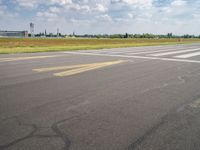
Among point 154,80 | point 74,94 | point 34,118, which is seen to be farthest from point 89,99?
point 154,80

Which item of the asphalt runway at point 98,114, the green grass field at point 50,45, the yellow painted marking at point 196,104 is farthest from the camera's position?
the green grass field at point 50,45

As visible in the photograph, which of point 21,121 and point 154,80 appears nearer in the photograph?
point 21,121

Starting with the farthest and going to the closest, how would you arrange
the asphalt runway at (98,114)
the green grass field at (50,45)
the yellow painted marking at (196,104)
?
the green grass field at (50,45), the yellow painted marking at (196,104), the asphalt runway at (98,114)

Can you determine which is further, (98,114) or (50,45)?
(50,45)

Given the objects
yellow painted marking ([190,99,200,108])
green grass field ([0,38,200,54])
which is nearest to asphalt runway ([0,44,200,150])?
yellow painted marking ([190,99,200,108])

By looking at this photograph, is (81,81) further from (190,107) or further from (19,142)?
(19,142)

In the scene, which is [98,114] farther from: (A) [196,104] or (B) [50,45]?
(B) [50,45]

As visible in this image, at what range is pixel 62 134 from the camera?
2959mm

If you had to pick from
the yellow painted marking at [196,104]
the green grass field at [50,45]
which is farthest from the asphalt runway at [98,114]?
the green grass field at [50,45]

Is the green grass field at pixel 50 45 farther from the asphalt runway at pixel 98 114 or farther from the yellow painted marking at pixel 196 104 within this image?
the yellow painted marking at pixel 196 104

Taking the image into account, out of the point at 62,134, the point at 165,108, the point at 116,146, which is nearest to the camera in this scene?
the point at 116,146

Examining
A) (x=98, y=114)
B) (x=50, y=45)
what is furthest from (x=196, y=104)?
(x=50, y=45)

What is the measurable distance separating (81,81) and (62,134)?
3290 mm

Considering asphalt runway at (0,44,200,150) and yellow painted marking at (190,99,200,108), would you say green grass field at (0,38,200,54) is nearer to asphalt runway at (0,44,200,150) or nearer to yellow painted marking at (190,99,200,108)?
asphalt runway at (0,44,200,150)
